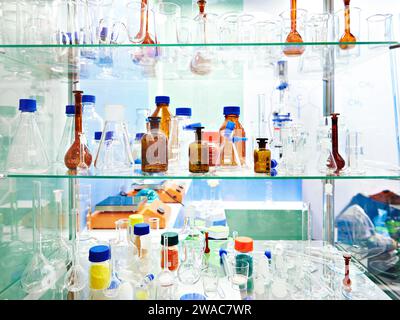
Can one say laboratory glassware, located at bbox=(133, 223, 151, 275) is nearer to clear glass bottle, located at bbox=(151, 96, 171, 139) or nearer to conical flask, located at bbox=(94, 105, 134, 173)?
conical flask, located at bbox=(94, 105, 134, 173)

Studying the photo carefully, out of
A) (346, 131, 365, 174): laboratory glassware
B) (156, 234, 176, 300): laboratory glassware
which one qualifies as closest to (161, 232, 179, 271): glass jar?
(156, 234, 176, 300): laboratory glassware

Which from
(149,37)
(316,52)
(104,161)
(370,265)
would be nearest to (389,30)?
(316,52)

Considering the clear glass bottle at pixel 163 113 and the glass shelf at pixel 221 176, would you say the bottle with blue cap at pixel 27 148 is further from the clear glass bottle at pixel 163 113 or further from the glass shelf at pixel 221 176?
the clear glass bottle at pixel 163 113

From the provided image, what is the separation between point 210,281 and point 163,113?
0.61 meters

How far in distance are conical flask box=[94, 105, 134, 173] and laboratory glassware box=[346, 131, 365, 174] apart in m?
0.75

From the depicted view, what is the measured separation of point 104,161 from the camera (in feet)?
3.52

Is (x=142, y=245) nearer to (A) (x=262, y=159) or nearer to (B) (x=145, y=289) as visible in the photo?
(B) (x=145, y=289)

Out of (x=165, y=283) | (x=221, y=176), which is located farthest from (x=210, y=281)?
(x=221, y=176)

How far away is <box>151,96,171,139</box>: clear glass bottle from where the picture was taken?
3.66ft

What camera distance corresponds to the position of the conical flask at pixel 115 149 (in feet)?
3.46

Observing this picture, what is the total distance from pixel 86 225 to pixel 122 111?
87 cm

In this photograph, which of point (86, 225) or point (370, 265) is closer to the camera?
point (370, 265)
